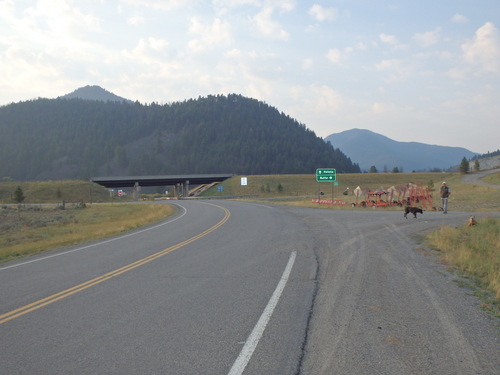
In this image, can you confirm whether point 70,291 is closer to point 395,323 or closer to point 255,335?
point 255,335

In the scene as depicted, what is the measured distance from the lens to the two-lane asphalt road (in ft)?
13.7

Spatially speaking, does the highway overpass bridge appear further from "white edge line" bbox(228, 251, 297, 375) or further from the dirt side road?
"white edge line" bbox(228, 251, 297, 375)

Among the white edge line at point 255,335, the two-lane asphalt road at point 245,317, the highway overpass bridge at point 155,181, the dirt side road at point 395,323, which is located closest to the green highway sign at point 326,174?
the two-lane asphalt road at point 245,317

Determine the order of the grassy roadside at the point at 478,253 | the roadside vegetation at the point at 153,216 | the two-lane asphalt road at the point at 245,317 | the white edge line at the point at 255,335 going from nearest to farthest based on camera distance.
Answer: the white edge line at the point at 255,335 → the two-lane asphalt road at the point at 245,317 → the grassy roadside at the point at 478,253 → the roadside vegetation at the point at 153,216

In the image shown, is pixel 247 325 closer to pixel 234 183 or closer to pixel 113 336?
pixel 113 336

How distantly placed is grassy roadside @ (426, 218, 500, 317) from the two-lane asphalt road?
0.46 meters

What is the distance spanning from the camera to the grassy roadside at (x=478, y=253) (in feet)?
23.0

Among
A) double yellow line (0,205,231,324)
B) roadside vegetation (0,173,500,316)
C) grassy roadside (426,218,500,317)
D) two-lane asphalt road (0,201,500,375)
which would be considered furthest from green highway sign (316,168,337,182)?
double yellow line (0,205,231,324)

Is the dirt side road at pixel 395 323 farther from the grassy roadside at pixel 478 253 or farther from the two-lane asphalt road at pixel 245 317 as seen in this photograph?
the grassy roadside at pixel 478 253

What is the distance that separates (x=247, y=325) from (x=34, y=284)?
564 cm

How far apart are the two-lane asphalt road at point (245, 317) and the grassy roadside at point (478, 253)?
1.52ft

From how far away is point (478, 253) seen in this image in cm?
1087

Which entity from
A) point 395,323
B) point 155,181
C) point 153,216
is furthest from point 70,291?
point 155,181

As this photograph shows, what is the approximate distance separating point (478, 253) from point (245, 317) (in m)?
8.52
